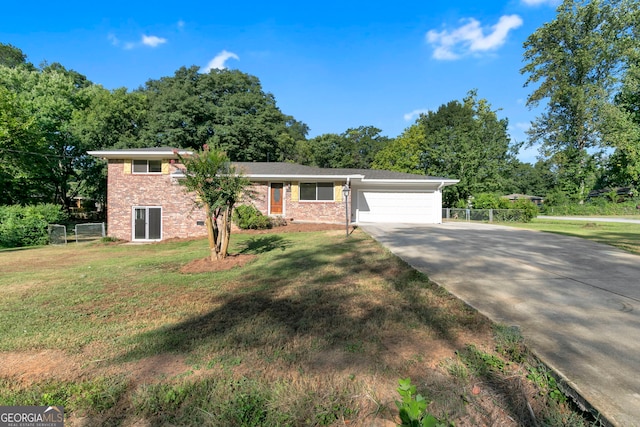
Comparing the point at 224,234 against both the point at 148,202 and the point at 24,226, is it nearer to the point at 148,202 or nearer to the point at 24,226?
the point at 148,202

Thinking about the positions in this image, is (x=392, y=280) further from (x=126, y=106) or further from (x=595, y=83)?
(x=595, y=83)

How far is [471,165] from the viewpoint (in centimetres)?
2566

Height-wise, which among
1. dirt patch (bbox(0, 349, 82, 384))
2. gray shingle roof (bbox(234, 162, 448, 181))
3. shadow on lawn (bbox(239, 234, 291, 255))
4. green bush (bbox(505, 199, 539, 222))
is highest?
gray shingle roof (bbox(234, 162, 448, 181))

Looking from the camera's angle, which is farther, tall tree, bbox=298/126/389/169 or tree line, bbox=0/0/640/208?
tall tree, bbox=298/126/389/169

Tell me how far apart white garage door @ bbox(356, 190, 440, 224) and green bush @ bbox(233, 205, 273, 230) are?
19.9 ft

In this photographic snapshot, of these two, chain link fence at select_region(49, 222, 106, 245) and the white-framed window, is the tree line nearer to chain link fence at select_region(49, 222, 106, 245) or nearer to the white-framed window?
chain link fence at select_region(49, 222, 106, 245)

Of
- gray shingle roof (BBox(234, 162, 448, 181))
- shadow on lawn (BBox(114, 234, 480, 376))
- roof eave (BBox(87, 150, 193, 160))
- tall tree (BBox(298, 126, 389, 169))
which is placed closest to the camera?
shadow on lawn (BBox(114, 234, 480, 376))

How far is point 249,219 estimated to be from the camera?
46.2 ft

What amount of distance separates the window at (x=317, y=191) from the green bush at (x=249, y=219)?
99.1 inches

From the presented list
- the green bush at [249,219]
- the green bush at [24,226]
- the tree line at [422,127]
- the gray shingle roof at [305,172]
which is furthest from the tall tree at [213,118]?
the green bush at [249,219]

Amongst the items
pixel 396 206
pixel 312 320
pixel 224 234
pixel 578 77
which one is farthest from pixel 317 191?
pixel 578 77

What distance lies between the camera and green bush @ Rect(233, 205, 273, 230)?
14.1 meters

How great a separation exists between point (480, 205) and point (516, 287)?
20236mm

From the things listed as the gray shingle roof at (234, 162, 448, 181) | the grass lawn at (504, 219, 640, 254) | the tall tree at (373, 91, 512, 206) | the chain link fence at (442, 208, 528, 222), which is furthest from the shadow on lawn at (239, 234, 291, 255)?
the tall tree at (373, 91, 512, 206)
